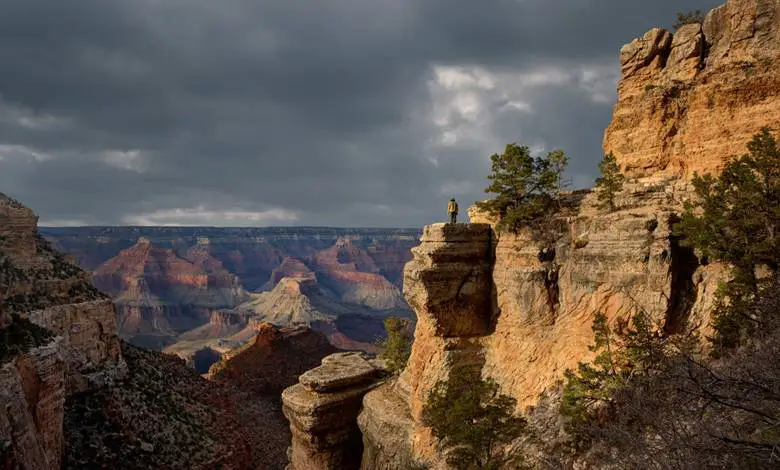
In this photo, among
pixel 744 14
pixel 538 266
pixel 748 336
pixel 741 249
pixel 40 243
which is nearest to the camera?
pixel 748 336

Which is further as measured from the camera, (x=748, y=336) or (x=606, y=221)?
(x=606, y=221)

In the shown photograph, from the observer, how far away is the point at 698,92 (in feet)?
70.7

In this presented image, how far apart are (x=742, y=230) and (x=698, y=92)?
306 inches

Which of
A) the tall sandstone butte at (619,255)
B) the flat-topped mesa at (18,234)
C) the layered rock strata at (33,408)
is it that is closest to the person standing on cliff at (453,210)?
the tall sandstone butte at (619,255)

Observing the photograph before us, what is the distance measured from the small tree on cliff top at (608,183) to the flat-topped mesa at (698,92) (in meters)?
2.13

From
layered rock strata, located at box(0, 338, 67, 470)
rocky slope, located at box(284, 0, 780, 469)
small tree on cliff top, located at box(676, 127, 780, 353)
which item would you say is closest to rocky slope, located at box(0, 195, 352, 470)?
layered rock strata, located at box(0, 338, 67, 470)

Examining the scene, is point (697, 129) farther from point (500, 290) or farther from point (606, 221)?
point (500, 290)

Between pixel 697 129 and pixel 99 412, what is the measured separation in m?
48.4

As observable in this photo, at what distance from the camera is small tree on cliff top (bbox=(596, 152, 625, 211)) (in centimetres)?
2203

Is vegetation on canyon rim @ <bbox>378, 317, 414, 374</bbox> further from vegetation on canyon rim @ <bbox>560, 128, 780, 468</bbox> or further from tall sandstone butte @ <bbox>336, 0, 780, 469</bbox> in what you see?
vegetation on canyon rim @ <bbox>560, 128, 780, 468</bbox>

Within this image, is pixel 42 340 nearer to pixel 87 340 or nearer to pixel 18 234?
pixel 87 340

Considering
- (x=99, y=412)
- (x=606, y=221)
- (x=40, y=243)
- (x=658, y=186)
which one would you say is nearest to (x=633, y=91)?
(x=658, y=186)

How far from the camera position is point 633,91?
2444cm

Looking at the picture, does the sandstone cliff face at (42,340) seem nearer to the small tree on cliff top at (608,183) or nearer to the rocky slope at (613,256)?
the rocky slope at (613,256)
